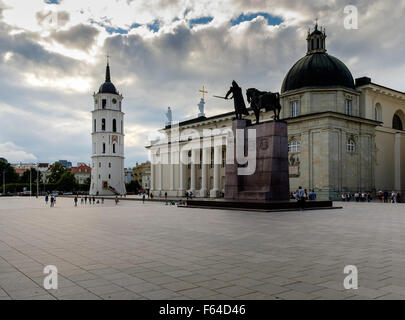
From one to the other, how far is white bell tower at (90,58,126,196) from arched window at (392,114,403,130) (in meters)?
65.5

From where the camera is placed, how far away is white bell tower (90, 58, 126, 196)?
97.4 m

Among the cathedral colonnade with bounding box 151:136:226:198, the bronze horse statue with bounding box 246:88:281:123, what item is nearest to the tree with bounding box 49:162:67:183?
the cathedral colonnade with bounding box 151:136:226:198

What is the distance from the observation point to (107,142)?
98.4m

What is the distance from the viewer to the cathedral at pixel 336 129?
49094 millimetres

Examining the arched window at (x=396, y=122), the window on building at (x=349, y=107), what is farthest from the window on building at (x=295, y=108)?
the arched window at (x=396, y=122)

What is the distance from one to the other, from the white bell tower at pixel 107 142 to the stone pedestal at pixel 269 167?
75.0 m

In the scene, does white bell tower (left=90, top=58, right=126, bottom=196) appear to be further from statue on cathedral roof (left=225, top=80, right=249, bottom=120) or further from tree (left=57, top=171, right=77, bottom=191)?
statue on cathedral roof (left=225, top=80, right=249, bottom=120)

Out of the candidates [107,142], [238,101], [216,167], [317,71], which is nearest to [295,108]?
[317,71]

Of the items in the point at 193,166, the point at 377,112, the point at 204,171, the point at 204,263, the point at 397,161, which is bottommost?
the point at 204,263

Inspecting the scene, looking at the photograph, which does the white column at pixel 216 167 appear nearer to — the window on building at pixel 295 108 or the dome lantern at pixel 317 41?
the window on building at pixel 295 108

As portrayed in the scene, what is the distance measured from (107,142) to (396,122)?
67903 millimetres

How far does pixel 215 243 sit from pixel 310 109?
46.8m

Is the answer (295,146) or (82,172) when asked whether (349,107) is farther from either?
(82,172)
